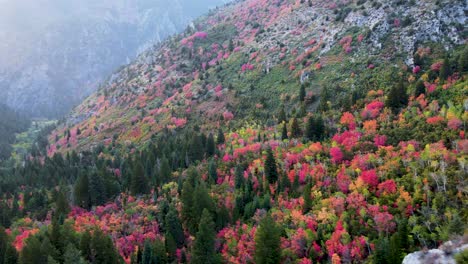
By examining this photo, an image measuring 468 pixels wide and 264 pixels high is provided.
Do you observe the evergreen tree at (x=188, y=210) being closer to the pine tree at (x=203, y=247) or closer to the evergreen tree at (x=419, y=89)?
the pine tree at (x=203, y=247)

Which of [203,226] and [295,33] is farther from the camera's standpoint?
[295,33]

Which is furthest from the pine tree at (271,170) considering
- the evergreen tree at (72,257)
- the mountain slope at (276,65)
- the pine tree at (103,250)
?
the evergreen tree at (72,257)

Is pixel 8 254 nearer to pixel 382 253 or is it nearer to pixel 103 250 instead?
pixel 103 250

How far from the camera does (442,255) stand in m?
30.3

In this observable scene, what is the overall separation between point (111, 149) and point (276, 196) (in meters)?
89.0

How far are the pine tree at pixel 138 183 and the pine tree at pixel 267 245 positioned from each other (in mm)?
47315

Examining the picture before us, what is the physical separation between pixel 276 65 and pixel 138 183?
69606mm

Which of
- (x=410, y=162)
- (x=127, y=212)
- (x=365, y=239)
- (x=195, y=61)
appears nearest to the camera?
(x=365, y=239)

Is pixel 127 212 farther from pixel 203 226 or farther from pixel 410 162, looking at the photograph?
pixel 410 162

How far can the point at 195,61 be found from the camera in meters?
182

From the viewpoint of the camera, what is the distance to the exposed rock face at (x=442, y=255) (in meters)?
29.5

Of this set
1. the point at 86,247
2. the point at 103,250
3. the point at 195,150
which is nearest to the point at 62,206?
the point at 86,247

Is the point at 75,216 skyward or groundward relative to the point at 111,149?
groundward

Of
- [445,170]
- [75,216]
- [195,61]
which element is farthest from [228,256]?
[195,61]
